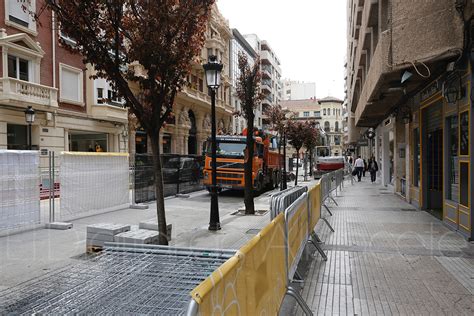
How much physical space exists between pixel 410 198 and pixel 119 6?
11585 millimetres

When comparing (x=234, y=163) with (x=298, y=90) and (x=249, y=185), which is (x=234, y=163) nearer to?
(x=249, y=185)

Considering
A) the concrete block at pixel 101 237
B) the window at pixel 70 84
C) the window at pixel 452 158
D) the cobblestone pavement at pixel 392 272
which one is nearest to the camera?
the cobblestone pavement at pixel 392 272

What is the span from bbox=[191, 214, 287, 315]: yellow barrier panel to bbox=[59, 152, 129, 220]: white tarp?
7925 mm

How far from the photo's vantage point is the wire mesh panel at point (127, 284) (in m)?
2.74

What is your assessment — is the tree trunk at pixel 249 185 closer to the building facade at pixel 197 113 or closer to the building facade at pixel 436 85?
the building facade at pixel 436 85

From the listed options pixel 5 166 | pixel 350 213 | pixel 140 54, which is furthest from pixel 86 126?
pixel 140 54

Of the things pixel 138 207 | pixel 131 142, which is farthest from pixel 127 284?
pixel 131 142

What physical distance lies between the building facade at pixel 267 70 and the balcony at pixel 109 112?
39.3 meters

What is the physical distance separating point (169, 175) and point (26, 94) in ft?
30.5

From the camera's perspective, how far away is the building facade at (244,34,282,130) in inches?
2822

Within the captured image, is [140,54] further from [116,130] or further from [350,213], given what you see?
[116,130]

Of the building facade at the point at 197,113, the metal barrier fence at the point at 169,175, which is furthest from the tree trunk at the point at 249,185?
the building facade at the point at 197,113

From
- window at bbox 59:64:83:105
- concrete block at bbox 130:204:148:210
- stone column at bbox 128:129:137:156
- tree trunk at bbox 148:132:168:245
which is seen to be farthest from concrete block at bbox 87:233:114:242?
stone column at bbox 128:129:137:156

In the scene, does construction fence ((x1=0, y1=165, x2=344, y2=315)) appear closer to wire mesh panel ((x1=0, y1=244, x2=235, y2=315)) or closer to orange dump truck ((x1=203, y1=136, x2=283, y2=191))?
wire mesh panel ((x1=0, y1=244, x2=235, y2=315))
